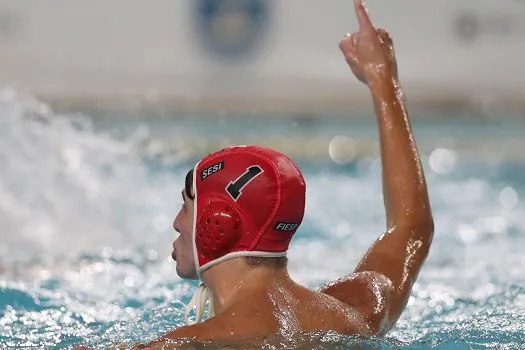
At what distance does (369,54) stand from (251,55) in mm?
5905

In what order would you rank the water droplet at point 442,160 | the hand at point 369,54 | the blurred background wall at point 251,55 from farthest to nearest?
the blurred background wall at point 251,55 → the water droplet at point 442,160 → the hand at point 369,54

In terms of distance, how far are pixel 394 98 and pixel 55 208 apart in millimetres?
3155

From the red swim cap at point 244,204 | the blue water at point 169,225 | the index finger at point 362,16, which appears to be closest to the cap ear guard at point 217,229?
the red swim cap at point 244,204

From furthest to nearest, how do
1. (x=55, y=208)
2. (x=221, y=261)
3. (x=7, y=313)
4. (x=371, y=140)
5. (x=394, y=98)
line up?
1. (x=371, y=140)
2. (x=55, y=208)
3. (x=7, y=313)
4. (x=394, y=98)
5. (x=221, y=261)

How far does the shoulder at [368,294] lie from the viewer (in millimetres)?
2385

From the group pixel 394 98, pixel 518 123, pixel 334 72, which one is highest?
pixel 334 72

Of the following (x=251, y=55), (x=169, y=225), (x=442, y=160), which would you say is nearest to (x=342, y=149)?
(x=442, y=160)

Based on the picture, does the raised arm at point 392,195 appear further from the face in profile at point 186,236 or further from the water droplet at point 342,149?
the water droplet at point 342,149

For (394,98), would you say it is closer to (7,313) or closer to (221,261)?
(221,261)

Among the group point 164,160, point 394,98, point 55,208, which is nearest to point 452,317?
point 394,98

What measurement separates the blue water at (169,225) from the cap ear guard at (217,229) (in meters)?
0.24

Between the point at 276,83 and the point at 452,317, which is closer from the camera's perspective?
the point at 452,317

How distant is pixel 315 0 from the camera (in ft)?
29.3

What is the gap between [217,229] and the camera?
208 centimetres
